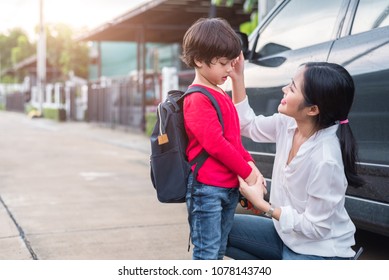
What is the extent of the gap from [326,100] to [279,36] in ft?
6.13

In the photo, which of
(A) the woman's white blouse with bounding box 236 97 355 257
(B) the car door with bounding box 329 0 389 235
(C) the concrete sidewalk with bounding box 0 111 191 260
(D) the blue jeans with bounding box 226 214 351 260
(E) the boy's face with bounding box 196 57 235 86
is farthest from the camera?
(C) the concrete sidewalk with bounding box 0 111 191 260

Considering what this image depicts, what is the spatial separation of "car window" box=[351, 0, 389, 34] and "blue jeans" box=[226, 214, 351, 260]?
128 cm

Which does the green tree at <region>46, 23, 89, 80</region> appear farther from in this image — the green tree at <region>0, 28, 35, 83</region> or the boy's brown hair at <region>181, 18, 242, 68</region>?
the boy's brown hair at <region>181, 18, 242, 68</region>

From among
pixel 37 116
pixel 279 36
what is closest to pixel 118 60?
pixel 37 116

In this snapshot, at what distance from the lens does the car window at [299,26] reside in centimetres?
374

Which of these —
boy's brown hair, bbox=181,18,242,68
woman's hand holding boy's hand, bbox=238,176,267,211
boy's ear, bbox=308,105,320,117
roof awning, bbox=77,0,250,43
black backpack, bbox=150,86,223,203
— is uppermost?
roof awning, bbox=77,0,250,43

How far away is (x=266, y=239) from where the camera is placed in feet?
8.94

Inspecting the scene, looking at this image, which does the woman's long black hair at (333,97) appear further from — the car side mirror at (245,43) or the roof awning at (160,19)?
the roof awning at (160,19)

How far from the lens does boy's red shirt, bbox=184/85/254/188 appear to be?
241 centimetres

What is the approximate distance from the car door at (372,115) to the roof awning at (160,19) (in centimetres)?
923

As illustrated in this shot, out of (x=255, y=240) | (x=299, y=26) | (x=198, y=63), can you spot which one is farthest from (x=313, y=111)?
(x=299, y=26)

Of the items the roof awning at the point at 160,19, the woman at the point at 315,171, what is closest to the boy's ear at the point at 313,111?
the woman at the point at 315,171

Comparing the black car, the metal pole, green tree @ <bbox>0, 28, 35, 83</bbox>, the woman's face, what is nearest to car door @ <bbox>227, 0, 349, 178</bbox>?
the black car
